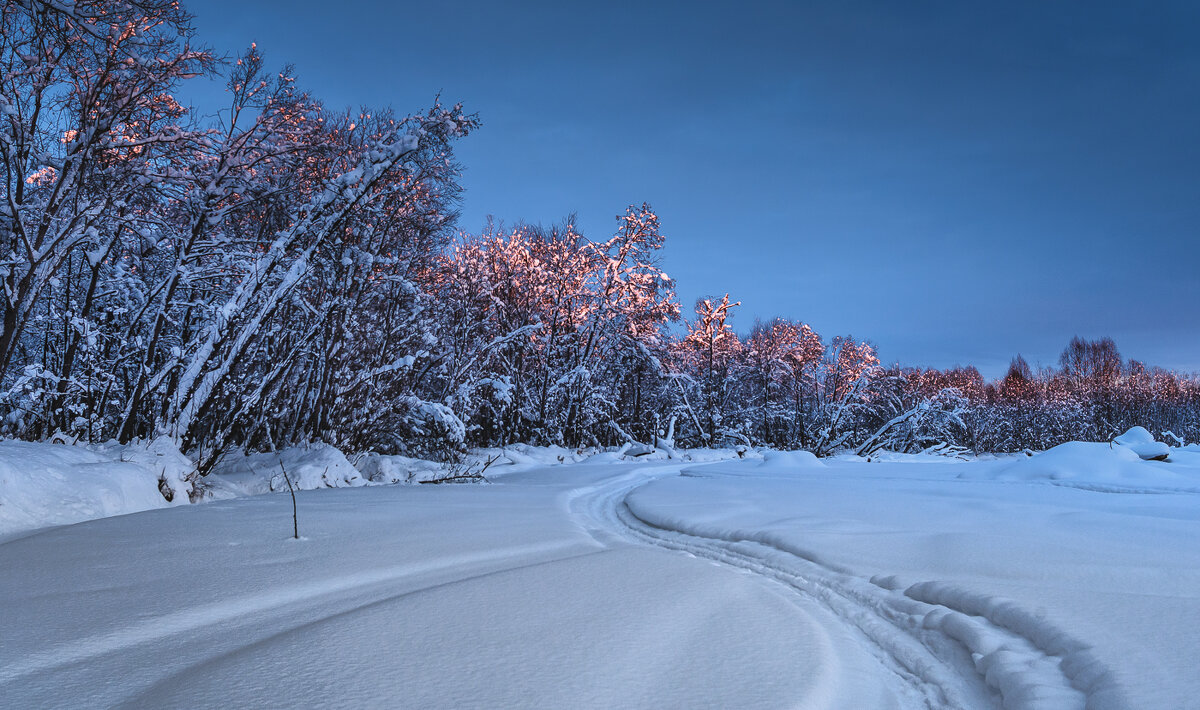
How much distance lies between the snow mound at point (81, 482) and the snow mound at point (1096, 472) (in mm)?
7713

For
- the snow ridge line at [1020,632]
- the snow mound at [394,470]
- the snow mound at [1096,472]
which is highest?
the snow mound at [1096,472]

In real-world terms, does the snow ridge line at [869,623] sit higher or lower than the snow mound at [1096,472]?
lower

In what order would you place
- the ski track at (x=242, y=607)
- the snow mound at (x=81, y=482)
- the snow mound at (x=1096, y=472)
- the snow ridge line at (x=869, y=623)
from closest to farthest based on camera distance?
the ski track at (x=242, y=607)
the snow ridge line at (x=869, y=623)
the snow mound at (x=81, y=482)
the snow mound at (x=1096, y=472)

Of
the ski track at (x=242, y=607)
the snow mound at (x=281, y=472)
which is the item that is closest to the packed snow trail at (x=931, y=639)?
the ski track at (x=242, y=607)

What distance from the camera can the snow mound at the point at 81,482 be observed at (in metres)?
3.19

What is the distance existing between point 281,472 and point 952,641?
223 inches

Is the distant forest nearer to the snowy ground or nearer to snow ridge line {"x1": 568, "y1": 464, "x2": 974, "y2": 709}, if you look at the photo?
the snowy ground

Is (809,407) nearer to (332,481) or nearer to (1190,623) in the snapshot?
(332,481)

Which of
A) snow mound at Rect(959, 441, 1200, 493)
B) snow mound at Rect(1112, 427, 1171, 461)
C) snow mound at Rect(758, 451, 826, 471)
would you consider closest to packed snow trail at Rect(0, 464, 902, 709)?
snow mound at Rect(959, 441, 1200, 493)

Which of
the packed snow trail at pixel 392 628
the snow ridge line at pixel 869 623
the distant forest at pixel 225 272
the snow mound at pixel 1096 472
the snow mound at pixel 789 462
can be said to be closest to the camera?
the packed snow trail at pixel 392 628

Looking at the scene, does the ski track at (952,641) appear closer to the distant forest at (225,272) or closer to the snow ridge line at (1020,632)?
the snow ridge line at (1020,632)

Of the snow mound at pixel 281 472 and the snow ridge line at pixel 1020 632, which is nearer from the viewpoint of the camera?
the snow ridge line at pixel 1020 632

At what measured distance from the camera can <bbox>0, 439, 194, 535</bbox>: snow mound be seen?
3.19 meters

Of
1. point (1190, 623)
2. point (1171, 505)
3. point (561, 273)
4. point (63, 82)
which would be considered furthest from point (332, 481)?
point (561, 273)
